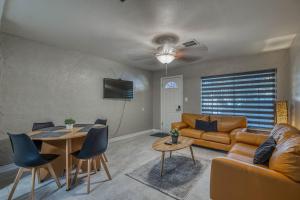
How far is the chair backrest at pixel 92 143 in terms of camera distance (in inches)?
83.2

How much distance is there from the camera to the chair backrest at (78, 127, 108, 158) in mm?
2113

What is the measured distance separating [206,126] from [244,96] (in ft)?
4.59

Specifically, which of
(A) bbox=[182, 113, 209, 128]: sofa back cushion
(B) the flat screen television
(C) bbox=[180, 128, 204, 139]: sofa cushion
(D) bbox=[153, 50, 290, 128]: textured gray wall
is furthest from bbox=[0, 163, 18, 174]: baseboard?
(D) bbox=[153, 50, 290, 128]: textured gray wall

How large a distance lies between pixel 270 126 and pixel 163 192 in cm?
351

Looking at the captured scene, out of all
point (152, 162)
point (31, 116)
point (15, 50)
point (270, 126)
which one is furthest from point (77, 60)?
point (270, 126)

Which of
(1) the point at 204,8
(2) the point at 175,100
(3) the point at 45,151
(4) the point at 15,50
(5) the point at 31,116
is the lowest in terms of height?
(3) the point at 45,151

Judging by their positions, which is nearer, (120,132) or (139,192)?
(139,192)

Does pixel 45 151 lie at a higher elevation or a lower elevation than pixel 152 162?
higher

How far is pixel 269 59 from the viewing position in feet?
12.5

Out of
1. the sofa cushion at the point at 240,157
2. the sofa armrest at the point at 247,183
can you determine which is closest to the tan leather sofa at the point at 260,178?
the sofa armrest at the point at 247,183

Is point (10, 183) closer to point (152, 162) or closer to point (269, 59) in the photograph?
point (152, 162)

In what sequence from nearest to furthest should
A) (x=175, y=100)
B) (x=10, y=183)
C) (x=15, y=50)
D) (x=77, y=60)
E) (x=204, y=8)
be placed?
(x=204, y=8) → (x=10, y=183) → (x=15, y=50) → (x=77, y=60) → (x=175, y=100)

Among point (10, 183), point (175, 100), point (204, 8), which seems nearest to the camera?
point (204, 8)

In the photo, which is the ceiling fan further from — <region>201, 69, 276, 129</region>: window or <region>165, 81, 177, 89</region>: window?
<region>165, 81, 177, 89</region>: window
